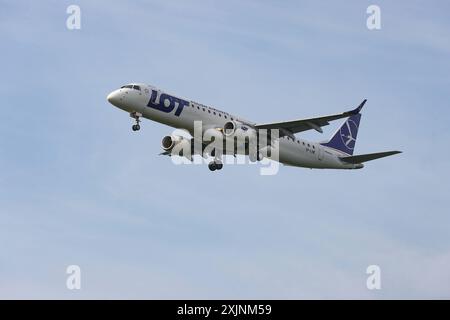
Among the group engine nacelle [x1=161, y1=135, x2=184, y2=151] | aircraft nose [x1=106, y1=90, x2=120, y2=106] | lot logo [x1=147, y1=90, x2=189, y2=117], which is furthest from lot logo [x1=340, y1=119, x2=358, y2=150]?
aircraft nose [x1=106, y1=90, x2=120, y2=106]

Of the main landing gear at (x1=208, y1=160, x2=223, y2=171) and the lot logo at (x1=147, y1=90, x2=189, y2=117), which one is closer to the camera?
the lot logo at (x1=147, y1=90, x2=189, y2=117)

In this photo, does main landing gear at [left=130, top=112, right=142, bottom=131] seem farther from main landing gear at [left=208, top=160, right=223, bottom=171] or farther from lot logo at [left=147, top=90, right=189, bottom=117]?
main landing gear at [left=208, top=160, right=223, bottom=171]

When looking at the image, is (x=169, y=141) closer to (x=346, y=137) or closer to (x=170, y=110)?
(x=170, y=110)

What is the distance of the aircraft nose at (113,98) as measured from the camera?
2491 inches

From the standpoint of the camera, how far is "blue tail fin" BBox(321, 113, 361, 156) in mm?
75938

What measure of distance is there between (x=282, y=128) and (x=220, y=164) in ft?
16.4

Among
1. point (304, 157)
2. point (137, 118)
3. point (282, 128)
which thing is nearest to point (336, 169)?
point (304, 157)

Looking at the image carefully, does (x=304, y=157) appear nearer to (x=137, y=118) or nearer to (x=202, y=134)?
(x=202, y=134)

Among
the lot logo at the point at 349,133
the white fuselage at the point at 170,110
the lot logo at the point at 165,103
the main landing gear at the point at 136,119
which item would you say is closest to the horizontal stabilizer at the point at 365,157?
the lot logo at the point at 349,133

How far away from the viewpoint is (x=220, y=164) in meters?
66.7

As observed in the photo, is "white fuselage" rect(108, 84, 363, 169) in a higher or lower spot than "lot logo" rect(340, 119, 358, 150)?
lower

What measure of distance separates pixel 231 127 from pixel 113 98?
822cm

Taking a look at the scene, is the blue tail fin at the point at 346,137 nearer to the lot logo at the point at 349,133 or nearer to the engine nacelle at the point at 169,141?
the lot logo at the point at 349,133

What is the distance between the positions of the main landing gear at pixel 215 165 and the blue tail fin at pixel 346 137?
11.7 metres
